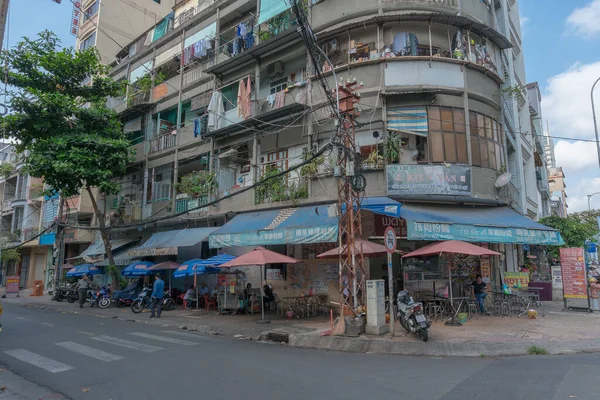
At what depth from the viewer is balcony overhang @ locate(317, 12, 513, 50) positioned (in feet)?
49.5

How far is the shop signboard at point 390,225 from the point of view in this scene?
14672mm

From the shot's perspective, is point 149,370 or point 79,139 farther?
point 79,139

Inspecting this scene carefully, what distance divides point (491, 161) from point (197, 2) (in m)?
18.7

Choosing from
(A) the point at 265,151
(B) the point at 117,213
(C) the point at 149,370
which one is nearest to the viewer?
(C) the point at 149,370

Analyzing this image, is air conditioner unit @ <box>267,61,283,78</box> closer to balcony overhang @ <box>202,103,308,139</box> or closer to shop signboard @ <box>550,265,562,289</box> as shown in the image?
balcony overhang @ <box>202,103,308,139</box>

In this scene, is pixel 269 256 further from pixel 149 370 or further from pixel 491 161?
pixel 491 161

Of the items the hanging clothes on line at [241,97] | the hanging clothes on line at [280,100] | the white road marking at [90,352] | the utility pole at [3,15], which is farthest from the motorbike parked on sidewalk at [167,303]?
the utility pole at [3,15]

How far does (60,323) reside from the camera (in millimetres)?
14031

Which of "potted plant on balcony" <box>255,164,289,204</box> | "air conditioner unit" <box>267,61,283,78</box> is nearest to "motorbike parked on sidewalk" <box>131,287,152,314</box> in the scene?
"potted plant on balcony" <box>255,164,289,204</box>

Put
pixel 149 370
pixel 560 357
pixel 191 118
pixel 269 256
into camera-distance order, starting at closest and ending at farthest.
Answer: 1. pixel 149 370
2. pixel 560 357
3. pixel 269 256
4. pixel 191 118

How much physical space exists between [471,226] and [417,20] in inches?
315

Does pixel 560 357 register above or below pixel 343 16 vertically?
below

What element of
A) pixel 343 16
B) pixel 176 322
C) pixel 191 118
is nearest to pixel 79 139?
pixel 191 118

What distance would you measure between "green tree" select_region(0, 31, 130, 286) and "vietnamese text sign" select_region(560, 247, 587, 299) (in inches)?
798
